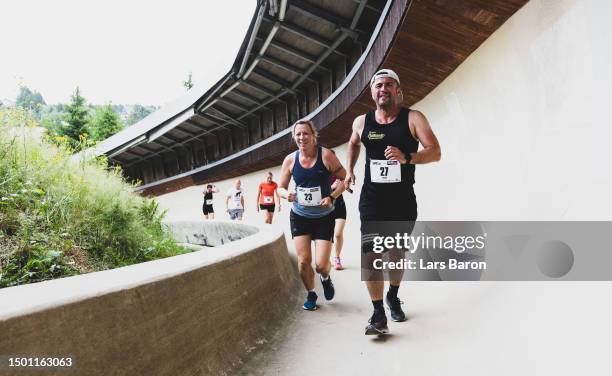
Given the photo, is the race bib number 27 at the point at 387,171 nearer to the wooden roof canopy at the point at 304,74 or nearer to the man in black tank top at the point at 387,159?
the man in black tank top at the point at 387,159

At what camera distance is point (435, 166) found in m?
→ 7.14

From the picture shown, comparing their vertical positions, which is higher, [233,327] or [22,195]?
[22,195]

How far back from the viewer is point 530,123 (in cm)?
454

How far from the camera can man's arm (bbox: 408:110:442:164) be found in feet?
11.3

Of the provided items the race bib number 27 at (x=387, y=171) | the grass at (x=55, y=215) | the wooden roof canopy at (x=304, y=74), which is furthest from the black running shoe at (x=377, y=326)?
the wooden roof canopy at (x=304, y=74)

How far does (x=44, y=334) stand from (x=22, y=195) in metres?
2.93

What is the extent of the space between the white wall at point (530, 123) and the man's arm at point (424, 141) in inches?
37.5

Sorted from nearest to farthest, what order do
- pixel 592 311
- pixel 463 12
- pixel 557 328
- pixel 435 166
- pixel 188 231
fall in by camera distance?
pixel 592 311, pixel 557 328, pixel 463 12, pixel 435 166, pixel 188 231

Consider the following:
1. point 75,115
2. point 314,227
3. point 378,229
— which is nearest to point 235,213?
point 314,227

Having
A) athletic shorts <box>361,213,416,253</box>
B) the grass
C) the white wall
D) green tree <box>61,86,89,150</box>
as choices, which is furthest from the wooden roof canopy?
green tree <box>61,86,89,150</box>

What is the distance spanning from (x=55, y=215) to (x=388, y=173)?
2.90 meters

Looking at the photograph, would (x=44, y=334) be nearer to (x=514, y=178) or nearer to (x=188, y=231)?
(x=514, y=178)

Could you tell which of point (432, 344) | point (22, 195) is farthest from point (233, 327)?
point (22, 195)

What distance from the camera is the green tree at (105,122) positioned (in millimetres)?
48438
